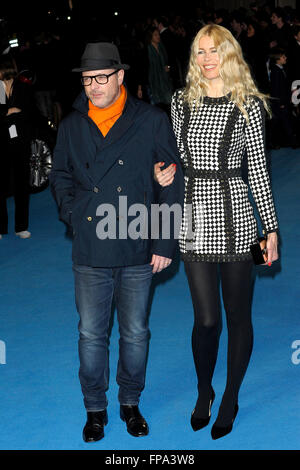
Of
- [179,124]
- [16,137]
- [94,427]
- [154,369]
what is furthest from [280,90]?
[94,427]

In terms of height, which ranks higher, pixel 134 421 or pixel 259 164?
pixel 259 164

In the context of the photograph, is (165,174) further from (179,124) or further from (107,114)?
(107,114)

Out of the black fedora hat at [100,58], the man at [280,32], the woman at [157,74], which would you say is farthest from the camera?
the woman at [157,74]

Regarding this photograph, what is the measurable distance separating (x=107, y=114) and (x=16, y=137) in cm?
463

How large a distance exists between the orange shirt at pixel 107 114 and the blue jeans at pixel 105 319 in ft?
2.35

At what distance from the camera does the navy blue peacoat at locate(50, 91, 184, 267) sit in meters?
3.82

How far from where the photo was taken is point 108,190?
3820 mm

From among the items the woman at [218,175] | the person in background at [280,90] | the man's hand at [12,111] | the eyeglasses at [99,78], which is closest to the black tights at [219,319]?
the woman at [218,175]

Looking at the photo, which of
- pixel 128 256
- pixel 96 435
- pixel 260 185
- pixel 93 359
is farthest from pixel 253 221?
pixel 96 435

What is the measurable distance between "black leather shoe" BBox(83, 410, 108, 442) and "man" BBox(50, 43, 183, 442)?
0.23m

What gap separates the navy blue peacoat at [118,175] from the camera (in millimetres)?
3816

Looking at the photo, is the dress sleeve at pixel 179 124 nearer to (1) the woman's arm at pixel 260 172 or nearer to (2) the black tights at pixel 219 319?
(1) the woman's arm at pixel 260 172

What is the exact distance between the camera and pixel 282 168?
11625 millimetres

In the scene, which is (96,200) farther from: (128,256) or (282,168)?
(282,168)
